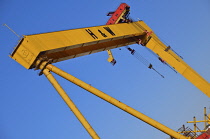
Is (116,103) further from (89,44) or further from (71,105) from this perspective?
(89,44)

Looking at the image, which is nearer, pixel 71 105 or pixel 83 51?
pixel 71 105

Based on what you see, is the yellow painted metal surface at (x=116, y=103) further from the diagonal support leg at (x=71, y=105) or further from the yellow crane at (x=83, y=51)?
the diagonal support leg at (x=71, y=105)

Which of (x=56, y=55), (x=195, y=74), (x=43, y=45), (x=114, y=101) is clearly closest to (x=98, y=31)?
(x=56, y=55)

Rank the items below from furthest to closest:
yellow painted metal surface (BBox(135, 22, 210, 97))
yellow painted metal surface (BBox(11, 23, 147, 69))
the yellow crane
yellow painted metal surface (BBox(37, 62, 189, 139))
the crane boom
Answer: yellow painted metal surface (BBox(135, 22, 210, 97)) < the crane boom < yellow painted metal surface (BBox(11, 23, 147, 69)) < the yellow crane < yellow painted metal surface (BBox(37, 62, 189, 139))

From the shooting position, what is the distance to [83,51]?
19.9 meters

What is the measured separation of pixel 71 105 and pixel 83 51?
236 inches

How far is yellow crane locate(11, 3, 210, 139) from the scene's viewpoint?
569 inches

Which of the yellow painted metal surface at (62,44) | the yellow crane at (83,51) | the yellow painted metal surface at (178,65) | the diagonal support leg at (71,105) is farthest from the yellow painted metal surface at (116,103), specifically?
the yellow painted metal surface at (178,65)

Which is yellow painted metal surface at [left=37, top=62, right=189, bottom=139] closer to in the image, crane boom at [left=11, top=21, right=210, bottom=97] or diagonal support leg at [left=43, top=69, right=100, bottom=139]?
diagonal support leg at [left=43, top=69, right=100, bottom=139]

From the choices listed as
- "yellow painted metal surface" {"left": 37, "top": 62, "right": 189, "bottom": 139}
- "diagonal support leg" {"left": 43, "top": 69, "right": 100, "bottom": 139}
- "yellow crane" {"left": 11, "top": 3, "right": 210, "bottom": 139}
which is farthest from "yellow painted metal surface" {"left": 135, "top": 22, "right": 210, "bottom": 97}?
"diagonal support leg" {"left": 43, "top": 69, "right": 100, "bottom": 139}

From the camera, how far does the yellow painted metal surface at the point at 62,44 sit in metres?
15.7

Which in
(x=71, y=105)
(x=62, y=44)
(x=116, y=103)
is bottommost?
(x=116, y=103)

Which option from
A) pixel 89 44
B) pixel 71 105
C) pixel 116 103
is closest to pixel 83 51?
pixel 89 44

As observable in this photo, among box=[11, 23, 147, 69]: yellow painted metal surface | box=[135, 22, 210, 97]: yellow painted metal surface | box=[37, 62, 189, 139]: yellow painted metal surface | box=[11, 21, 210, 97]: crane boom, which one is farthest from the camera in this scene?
box=[135, 22, 210, 97]: yellow painted metal surface
